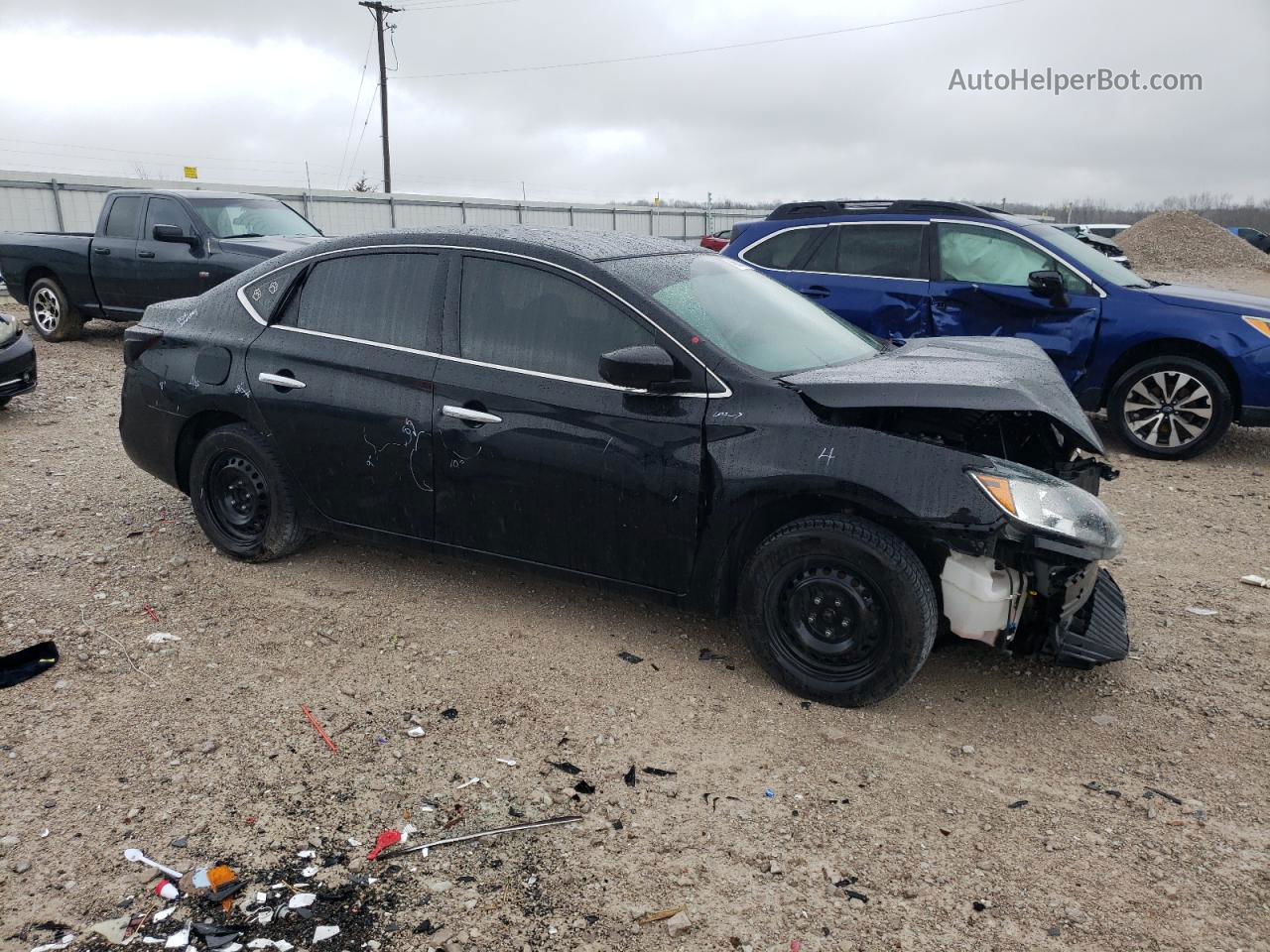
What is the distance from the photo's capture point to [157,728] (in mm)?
3541

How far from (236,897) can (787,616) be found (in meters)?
2.10

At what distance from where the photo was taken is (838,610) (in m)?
3.60

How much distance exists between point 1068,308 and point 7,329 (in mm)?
8836

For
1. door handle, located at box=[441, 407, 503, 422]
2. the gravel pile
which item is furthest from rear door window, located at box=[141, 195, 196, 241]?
the gravel pile

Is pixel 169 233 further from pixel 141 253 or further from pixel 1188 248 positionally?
pixel 1188 248

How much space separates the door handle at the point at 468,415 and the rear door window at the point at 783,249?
203 inches

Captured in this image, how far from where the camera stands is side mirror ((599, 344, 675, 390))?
3.68 meters

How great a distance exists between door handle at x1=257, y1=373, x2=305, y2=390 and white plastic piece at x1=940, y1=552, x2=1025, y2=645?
10.1 ft

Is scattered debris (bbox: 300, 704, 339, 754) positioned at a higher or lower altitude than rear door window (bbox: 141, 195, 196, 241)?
lower

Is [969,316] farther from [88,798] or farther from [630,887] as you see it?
[88,798]

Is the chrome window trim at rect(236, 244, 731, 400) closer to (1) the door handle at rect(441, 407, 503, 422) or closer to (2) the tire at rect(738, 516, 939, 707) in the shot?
(1) the door handle at rect(441, 407, 503, 422)

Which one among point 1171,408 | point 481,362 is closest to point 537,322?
point 481,362

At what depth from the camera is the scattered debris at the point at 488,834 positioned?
2877mm

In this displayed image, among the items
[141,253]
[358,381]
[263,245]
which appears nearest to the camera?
[358,381]
